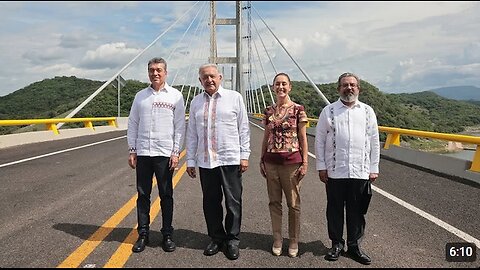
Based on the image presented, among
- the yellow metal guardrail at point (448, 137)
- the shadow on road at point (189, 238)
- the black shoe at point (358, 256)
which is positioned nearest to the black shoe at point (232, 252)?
the shadow on road at point (189, 238)

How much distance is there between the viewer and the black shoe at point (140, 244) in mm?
4012

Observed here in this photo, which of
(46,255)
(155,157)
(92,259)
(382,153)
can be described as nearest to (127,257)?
(92,259)

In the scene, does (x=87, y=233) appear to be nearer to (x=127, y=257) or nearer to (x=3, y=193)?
(x=127, y=257)

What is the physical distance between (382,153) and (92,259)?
9507 mm

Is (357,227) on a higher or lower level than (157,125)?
lower

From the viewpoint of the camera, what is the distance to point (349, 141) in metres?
3.95

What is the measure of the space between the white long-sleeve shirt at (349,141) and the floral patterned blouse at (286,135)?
245 millimetres

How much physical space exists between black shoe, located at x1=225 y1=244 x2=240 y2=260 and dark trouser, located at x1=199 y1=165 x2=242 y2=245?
11cm

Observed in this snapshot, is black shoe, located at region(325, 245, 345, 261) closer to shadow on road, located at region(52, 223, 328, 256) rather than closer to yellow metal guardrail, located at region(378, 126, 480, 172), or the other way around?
shadow on road, located at region(52, 223, 328, 256)

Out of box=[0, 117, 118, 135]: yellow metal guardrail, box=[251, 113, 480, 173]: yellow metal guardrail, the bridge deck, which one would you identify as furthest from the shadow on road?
box=[0, 117, 118, 135]: yellow metal guardrail

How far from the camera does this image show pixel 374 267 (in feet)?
12.1

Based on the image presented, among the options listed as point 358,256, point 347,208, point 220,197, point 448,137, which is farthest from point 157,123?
point 448,137

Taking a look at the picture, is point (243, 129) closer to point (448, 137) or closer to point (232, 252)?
point (232, 252)

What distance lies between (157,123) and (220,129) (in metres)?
0.65
